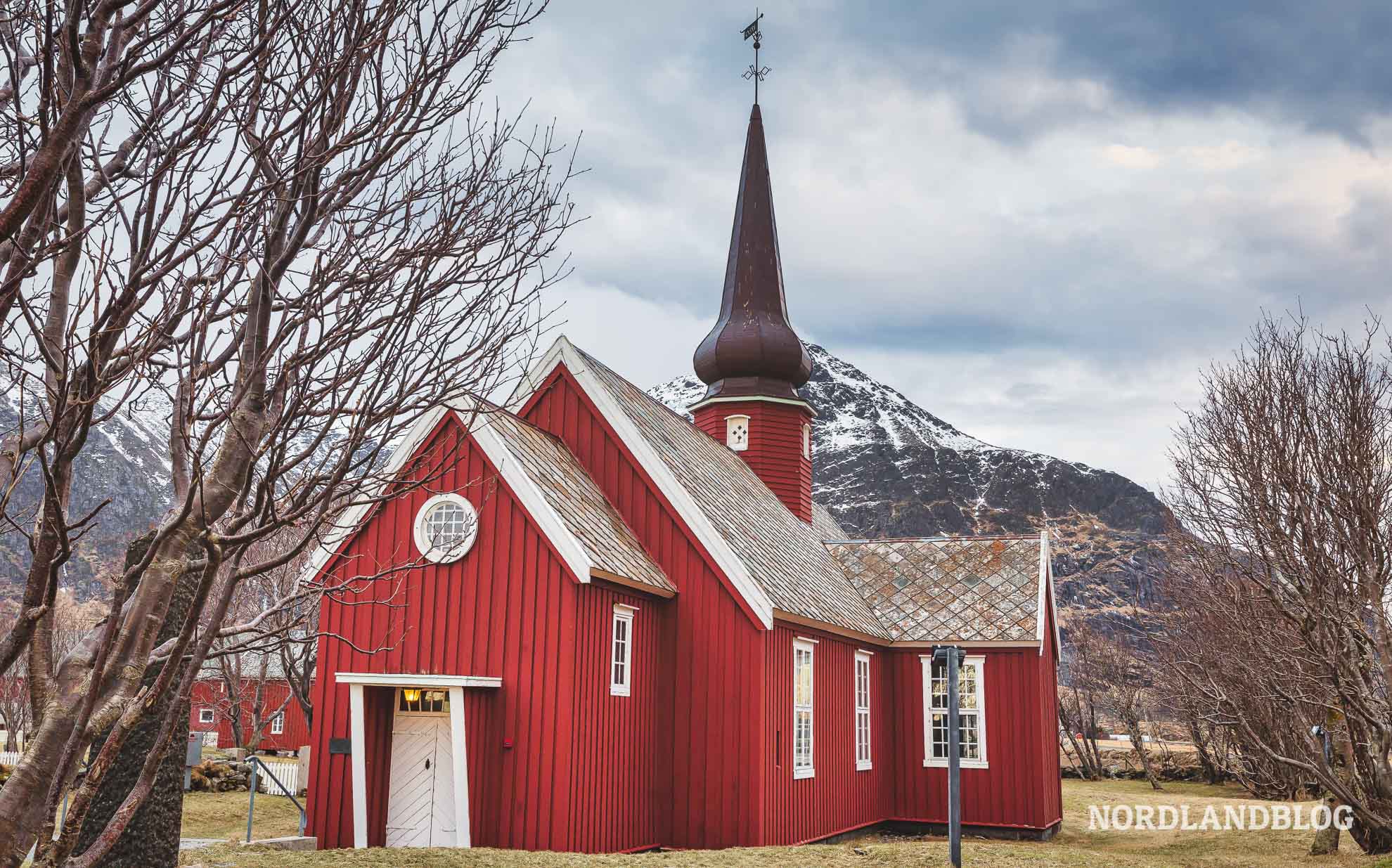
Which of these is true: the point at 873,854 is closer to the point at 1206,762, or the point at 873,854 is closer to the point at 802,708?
the point at 802,708

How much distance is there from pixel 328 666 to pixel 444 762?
2055mm

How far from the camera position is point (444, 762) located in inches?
522

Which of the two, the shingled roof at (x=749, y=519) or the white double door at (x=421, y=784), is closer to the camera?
the white double door at (x=421, y=784)

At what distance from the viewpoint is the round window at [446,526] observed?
43.8ft

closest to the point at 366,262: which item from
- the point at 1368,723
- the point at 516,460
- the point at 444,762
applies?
the point at 516,460

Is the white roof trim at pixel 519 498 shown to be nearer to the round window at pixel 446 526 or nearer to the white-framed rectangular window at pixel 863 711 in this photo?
the round window at pixel 446 526

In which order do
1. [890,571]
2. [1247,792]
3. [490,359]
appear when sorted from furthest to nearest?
[1247,792] < [890,571] < [490,359]

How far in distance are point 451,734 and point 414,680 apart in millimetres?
949

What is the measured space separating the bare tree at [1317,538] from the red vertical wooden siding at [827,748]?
17.2 ft

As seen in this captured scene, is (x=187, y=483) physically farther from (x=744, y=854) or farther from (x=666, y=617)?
(x=666, y=617)

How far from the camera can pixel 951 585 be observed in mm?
20578

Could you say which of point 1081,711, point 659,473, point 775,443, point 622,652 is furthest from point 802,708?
point 1081,711

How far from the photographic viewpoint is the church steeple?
24297mm

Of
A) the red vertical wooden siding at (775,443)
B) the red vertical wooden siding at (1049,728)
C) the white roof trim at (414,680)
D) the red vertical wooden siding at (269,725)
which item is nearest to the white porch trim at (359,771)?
the white roof trim at (414,680)
